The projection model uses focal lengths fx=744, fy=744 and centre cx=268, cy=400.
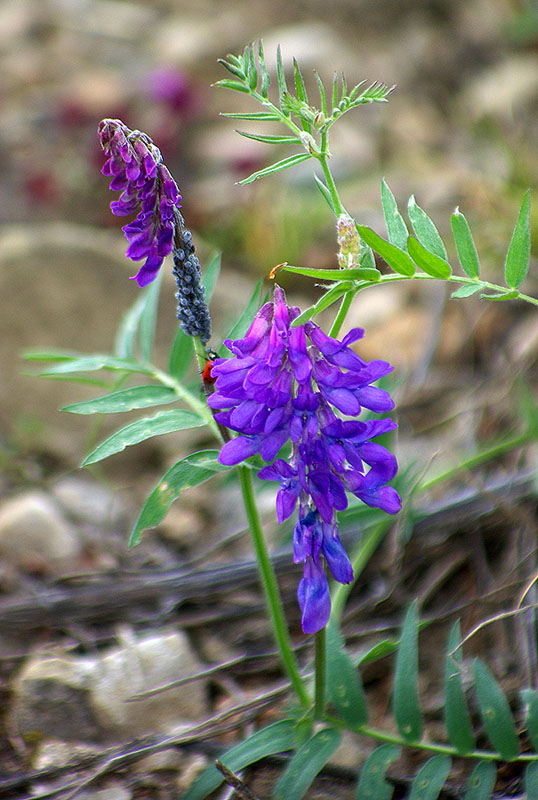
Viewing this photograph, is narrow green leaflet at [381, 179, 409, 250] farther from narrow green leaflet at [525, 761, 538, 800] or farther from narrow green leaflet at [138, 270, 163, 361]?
narrow green leaflet at [525, 761, 538, 800]

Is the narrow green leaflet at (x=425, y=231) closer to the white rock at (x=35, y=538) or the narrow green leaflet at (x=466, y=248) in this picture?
the narrow green leaflet at (x=466, y=248)

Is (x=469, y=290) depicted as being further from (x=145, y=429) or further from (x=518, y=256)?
(x=145, y=429)

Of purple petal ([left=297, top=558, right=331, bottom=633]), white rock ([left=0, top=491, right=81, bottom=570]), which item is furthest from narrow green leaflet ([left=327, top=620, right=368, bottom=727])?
white rock ([left=0, top=491, right=81, bottom=570])

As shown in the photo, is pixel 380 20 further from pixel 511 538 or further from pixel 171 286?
pixel 511 538

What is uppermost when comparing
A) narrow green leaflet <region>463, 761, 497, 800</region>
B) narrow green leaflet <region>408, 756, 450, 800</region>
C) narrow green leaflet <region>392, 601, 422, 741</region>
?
narrow green leaflet <region>392, 601, 422, 741</region>

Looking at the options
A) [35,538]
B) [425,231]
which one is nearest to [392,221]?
[425,231]

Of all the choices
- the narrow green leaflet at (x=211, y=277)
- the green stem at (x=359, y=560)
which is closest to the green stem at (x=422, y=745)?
the green stem at (x=359, y=560)
